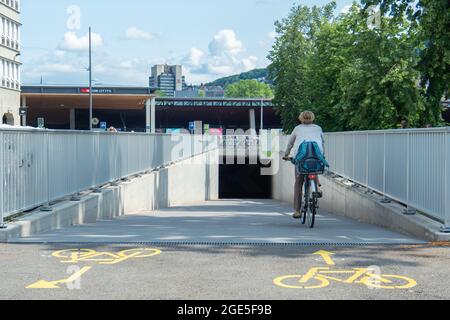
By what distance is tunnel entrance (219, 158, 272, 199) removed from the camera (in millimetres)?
52625

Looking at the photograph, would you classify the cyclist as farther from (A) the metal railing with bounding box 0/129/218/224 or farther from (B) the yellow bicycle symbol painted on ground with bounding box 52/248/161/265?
(A) the metal railing with bounding box 0/129/218/224

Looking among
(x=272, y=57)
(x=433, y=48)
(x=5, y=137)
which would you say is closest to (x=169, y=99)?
(x=272, y=57)

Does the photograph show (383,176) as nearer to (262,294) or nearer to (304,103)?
(262,294)

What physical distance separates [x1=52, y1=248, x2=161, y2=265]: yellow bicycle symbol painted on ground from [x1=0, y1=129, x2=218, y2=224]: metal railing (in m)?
1.43

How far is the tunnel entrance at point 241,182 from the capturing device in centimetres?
5262

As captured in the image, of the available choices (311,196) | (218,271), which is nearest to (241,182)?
(311,196)

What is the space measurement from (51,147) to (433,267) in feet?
20.6

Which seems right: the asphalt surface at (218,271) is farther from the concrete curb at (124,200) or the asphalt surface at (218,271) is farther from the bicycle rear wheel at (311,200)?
the bicycle rear wheel at (311,200)

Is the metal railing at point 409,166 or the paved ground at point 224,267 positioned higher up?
the metal railing at point 409,166

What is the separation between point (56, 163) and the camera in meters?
10.5

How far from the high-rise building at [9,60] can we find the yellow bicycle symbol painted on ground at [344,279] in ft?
174

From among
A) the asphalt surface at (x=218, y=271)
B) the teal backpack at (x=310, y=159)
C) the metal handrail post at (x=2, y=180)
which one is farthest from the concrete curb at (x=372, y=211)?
the metal handrail post at (x=2, y=180)
